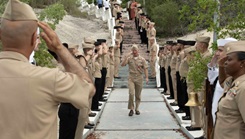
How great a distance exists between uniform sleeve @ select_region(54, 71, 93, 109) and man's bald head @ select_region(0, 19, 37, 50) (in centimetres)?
27

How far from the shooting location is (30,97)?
2.71m

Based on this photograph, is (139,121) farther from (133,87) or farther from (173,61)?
(173,61)

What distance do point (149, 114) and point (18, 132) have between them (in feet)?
33.7

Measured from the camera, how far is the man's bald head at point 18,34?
2701mm

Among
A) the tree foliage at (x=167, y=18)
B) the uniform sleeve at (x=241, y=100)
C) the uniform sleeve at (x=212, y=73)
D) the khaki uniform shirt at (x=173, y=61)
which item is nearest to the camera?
the uniform sleeve at (x=241, y=100)

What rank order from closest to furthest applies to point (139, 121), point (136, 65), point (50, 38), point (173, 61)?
point (50, 38), point (139, 121), point (136, 65), point (173, 61)

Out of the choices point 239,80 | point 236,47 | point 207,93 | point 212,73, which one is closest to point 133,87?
point 207,93

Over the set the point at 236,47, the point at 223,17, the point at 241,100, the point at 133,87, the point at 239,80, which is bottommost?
the point at 133,87

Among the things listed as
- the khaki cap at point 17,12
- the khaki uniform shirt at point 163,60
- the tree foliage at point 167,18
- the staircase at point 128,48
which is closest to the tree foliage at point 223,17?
the khaki cap at point 17,12

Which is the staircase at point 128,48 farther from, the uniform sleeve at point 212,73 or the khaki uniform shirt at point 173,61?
the uniform sleeve at point 212,73

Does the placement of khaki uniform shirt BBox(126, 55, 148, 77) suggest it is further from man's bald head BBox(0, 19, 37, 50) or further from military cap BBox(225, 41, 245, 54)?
man's bald head BBox(0, 19, 37, 50)

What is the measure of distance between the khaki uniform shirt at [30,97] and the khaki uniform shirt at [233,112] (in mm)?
1587

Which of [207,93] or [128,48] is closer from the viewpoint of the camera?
[207,93]

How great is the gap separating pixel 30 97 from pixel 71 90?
25cm
